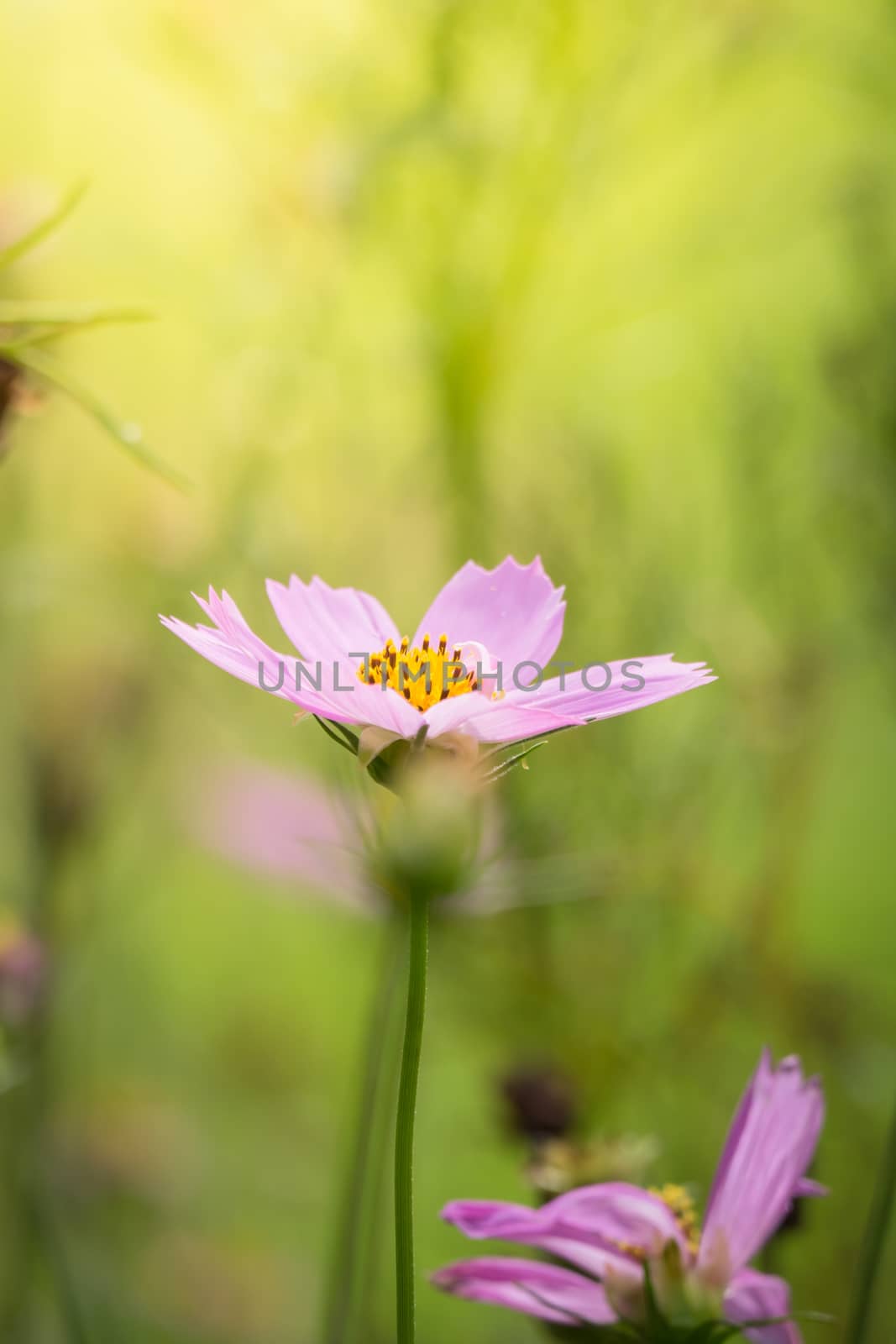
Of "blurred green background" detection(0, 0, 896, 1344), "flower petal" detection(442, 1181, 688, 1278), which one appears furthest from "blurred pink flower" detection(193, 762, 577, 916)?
"flower petal" detection(442, 1181, 688, 1278)

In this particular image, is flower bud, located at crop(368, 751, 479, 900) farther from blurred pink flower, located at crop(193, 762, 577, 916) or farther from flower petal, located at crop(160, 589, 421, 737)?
blurred pink flower, located at crop(193, 762, 577, 916)

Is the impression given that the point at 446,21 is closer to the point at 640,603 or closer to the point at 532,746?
the point at 640,603

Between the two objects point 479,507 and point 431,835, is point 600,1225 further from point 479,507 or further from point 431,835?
point 479,507

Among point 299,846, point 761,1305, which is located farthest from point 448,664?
point 299,846

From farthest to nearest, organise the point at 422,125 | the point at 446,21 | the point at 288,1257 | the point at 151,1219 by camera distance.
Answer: the point at 288,1257, the point at 151,1219, the point at 446,21, the point at 422,125

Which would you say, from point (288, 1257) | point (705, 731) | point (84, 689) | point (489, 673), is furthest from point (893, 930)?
point (489, 673)

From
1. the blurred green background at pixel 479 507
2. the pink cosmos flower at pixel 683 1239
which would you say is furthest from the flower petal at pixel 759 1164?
the blurred green background at pixel 479 507

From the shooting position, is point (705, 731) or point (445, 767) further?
point (705, 731)
